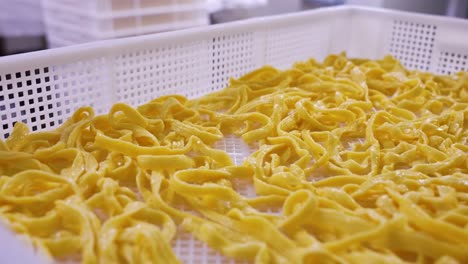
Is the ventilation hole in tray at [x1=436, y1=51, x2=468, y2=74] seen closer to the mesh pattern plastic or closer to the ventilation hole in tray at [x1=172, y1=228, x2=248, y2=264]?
the mesh pattern plastic

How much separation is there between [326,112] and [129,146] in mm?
673

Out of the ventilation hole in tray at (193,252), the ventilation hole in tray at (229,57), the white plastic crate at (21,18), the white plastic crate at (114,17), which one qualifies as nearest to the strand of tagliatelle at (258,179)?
the ventilation hole in tray at (193,252)

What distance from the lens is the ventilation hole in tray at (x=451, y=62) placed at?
2072 mm

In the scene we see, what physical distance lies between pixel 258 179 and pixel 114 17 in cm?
155

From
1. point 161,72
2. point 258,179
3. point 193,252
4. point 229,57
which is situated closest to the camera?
point 193,252

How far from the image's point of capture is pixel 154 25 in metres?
2.57

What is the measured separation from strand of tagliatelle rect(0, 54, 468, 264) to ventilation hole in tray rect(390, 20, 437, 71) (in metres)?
0.44

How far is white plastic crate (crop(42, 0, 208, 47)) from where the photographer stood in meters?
2.40

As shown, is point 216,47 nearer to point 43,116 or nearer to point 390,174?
point 43,116

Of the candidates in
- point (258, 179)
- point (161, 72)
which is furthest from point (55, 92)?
point (258, 179)

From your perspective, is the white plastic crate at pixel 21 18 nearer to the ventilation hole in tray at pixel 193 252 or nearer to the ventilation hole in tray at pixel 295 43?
the ventilation hole in tray at pixel 295 43

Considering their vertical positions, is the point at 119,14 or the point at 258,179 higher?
the point at 119,14

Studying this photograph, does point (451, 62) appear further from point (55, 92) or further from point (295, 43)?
point (55, 92)

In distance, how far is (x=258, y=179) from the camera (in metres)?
1.21
